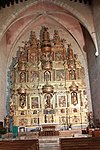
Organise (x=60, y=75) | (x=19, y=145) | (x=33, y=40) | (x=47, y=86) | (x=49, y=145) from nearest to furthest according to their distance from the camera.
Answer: (x=19, y=145), (x=49, y=145), (x=47, y=86), (x=60, y=75), (x=33, y=40)

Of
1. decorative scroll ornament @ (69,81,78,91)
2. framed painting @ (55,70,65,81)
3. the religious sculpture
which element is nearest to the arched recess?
the religious sculpture

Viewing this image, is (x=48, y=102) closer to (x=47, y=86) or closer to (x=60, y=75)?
(x=47, y=86)

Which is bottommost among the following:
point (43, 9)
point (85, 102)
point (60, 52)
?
point (85, 102)

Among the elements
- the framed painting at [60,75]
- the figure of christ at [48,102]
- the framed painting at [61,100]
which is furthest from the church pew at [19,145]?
the framed painting at [60,75]

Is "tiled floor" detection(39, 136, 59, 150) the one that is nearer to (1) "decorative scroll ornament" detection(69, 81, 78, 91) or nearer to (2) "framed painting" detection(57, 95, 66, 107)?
(2) "framed painting" detection(57, 95, 66, 107)

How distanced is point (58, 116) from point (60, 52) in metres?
5.59

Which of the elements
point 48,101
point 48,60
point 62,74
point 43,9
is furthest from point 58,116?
point 43,9

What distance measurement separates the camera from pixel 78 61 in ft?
55.8

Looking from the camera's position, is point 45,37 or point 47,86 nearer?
point 47,86

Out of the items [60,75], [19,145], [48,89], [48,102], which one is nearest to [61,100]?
[48,102]

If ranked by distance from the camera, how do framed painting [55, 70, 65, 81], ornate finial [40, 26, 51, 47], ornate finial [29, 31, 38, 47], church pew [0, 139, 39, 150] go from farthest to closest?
ornate finial [29, 31, 38, 47] < ornate finial [40, 26, 51, 47] < framed painting [55, 70, 65, 81] < church pew [0, 139, 39, 150]

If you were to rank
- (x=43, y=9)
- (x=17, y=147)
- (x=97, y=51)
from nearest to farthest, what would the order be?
(x=17, y=147) → (x=97, y=51) → (x=43, y=9)

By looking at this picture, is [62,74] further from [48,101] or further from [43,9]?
[43,9]

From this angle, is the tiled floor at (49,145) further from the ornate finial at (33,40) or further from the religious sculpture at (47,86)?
the ornate finial at (33,40)
